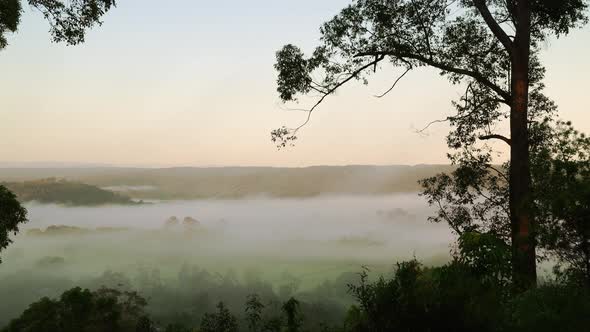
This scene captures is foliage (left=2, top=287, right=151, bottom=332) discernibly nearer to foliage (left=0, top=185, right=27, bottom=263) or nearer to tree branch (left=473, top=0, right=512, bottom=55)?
foliage (left=0, top=185, right=27, bottom=263)

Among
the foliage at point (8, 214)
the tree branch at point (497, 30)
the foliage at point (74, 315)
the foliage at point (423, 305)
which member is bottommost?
the foliage at point (74, 315)

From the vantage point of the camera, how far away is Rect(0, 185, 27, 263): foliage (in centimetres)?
1380

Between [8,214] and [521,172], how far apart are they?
14.7 metres

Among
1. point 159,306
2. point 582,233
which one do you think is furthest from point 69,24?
point 159,306

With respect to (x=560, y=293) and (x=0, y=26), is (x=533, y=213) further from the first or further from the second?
(x=0, y=26)

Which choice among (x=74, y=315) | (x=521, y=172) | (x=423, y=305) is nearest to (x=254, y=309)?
(x=74, y=315)

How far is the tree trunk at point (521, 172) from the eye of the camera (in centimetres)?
1270

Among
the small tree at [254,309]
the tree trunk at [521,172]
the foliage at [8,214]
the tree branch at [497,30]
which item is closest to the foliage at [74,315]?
the small tree at [254,309]

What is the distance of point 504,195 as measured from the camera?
1833 centimetres

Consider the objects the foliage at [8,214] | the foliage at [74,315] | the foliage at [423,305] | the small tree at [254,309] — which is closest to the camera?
the foliage at [423,305]

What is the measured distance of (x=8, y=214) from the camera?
14.1 metres

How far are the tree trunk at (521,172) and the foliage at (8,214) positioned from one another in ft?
45.9

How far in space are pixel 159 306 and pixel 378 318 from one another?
667 ft

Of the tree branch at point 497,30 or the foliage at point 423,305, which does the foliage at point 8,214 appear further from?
the tree branch at point 497,30
